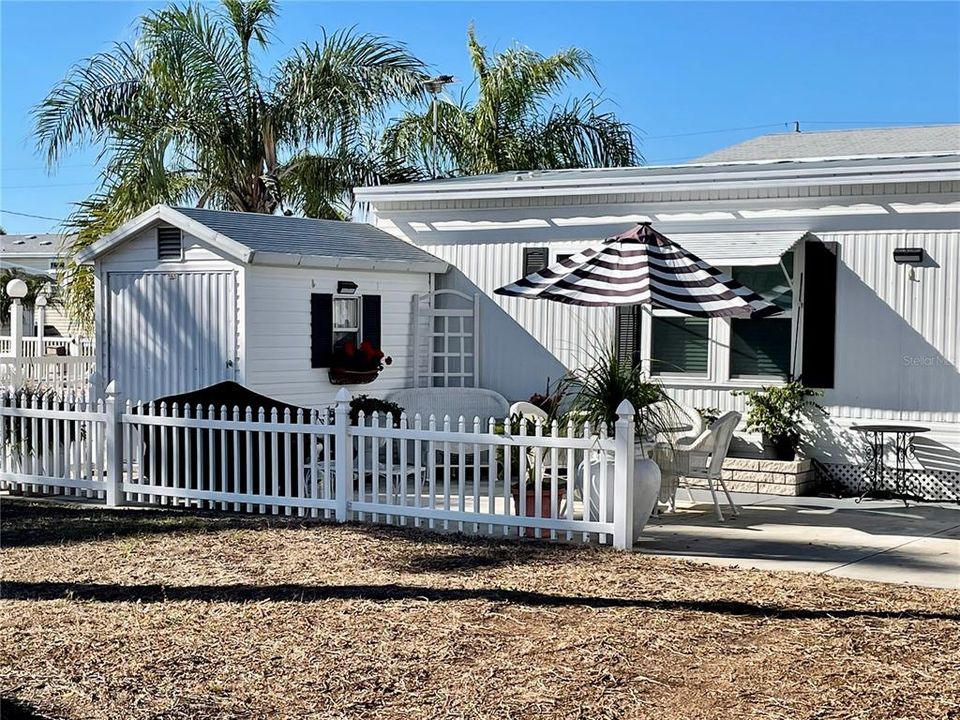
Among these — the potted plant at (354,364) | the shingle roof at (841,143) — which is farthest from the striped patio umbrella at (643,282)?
the shingle roof at (841,143)

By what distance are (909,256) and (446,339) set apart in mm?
5378

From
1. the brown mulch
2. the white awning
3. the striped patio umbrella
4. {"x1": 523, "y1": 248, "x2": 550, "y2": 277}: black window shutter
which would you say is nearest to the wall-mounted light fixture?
the white awning

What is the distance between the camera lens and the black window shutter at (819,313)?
1267cm

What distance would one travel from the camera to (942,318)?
12172mm

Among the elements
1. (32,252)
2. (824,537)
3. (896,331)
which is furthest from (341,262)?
(32,252)

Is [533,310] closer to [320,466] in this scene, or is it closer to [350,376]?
[350,376]

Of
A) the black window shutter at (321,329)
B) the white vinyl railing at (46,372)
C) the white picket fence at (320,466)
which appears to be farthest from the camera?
the white vinyl railing at (46,372)

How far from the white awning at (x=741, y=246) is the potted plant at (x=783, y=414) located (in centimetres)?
133

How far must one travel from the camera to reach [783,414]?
41.7 feet

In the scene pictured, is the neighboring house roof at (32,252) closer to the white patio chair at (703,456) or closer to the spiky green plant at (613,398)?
the white patio chair at (703,456)

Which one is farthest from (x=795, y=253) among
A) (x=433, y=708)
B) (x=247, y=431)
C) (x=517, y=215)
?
(x=433, y=708)

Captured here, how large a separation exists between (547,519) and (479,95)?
1593 centimetres

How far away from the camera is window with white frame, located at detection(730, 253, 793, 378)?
42.5 ft

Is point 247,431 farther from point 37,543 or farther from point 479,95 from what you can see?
point 479,95
